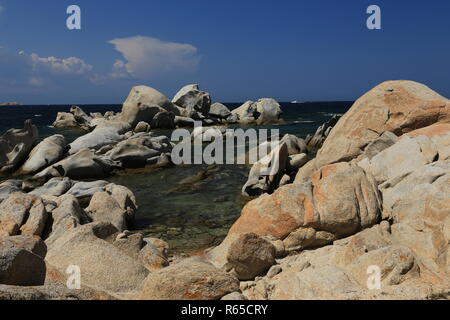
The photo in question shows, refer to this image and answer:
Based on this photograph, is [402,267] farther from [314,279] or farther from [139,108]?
[139,108]

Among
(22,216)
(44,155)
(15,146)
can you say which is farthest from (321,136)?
(22,216)

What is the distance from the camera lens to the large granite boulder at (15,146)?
66.7 feet

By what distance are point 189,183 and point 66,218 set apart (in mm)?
8009

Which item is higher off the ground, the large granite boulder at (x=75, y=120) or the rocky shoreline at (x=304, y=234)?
the large granite boulder at (x=75, y=120)

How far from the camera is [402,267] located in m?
5.25

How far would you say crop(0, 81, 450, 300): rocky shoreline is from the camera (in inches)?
190

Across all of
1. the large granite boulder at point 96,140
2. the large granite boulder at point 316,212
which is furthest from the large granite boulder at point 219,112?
the large granite boulder at point 316,212

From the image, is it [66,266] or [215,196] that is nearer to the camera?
[66,266]

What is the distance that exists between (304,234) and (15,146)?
19.3m

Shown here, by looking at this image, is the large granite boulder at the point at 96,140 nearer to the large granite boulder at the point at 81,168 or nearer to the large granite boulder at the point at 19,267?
the large granite boulder at the point at 81,168

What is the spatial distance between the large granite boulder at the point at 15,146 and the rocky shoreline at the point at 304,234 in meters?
7.13
